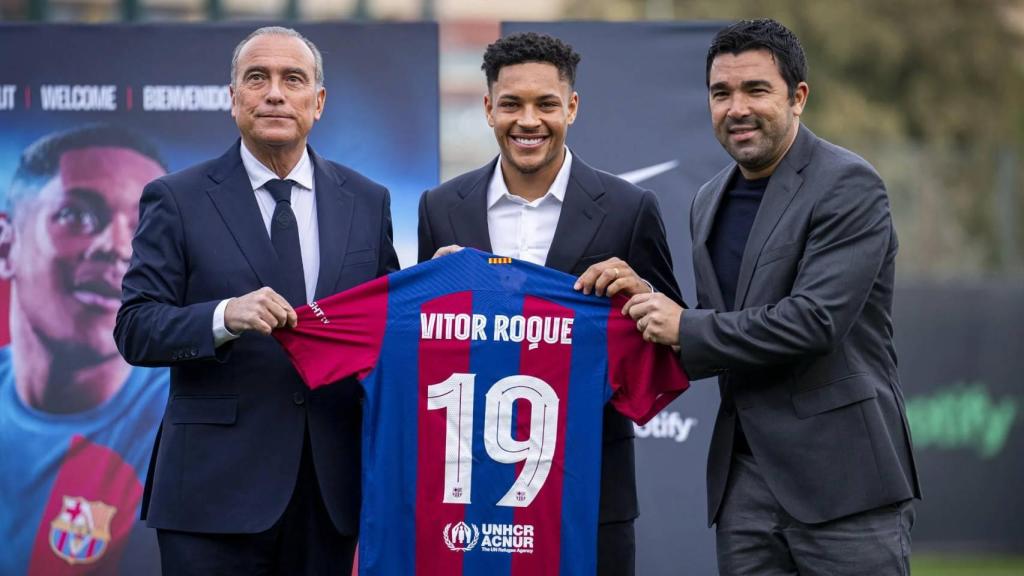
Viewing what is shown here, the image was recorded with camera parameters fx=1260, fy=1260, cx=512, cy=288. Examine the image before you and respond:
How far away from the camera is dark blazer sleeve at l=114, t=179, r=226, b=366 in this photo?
3365 mm

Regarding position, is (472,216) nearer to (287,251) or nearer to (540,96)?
(540,96)

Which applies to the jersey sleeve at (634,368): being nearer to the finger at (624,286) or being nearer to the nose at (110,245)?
the finger at (624,286)

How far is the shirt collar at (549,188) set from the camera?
3721mm

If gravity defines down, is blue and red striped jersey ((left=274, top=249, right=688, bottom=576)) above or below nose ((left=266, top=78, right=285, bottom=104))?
below

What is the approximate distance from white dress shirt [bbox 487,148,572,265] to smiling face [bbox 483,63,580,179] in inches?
4.4

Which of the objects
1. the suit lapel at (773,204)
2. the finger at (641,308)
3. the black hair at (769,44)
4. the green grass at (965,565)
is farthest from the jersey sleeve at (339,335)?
the green grass at (965,565)

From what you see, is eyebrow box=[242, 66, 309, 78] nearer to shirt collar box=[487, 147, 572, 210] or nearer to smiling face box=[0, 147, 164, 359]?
shirt collar box=[487, 147, 572, 210]

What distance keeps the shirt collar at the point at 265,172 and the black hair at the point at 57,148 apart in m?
1.66

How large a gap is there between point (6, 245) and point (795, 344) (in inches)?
133

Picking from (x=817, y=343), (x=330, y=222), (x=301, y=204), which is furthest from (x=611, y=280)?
(x=301, y=204)

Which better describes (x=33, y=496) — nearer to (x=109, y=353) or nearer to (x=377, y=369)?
(x=109, y=353)

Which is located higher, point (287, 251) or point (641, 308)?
point (287, 251)

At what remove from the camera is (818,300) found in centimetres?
334

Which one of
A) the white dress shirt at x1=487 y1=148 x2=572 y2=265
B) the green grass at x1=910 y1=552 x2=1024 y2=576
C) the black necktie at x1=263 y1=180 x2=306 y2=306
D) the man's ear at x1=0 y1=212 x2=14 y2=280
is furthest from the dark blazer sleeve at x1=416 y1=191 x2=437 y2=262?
the green grass at x1=910 y1=552 x2=1024 y2=576
